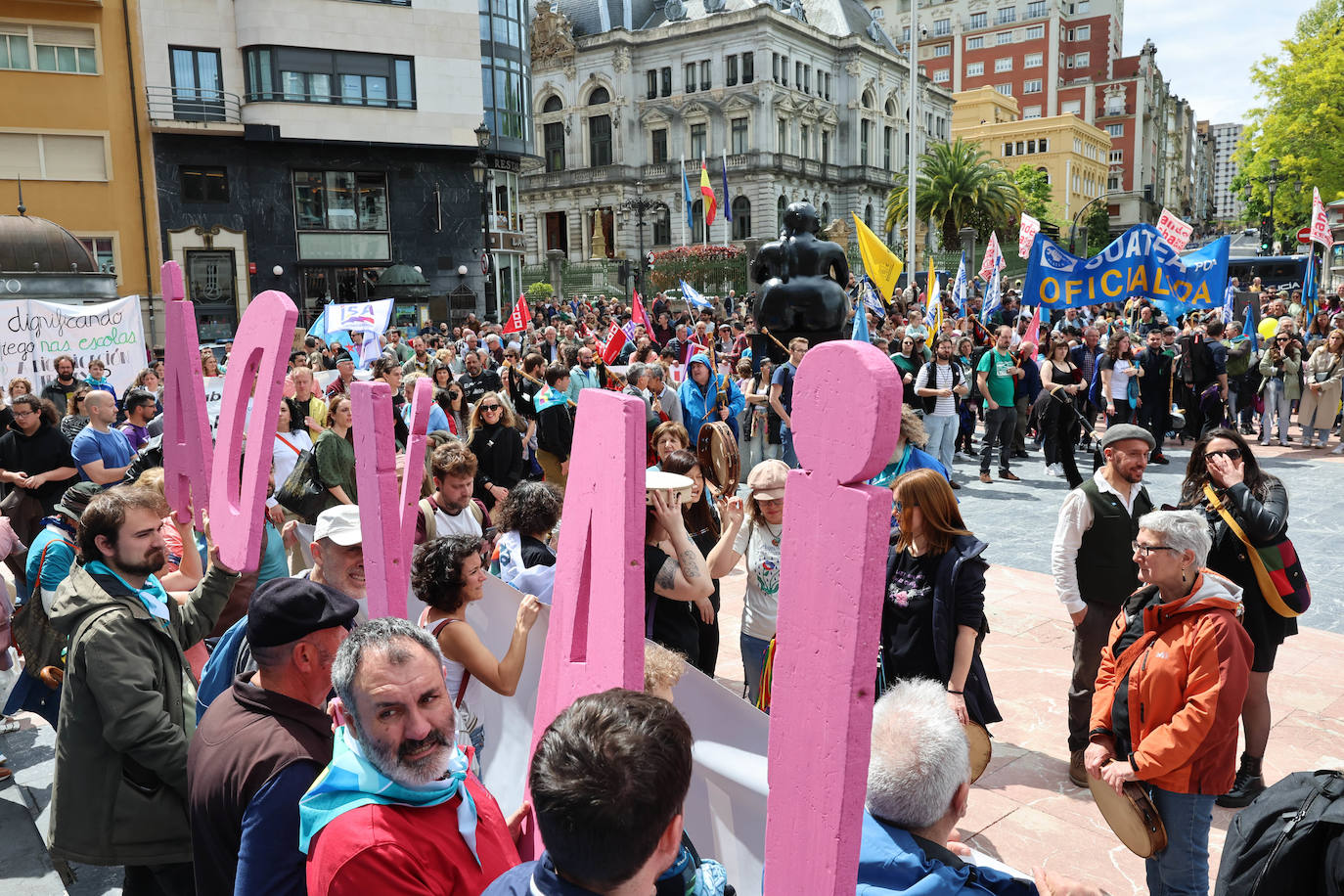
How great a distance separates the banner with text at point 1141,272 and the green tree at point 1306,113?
26578 millimetres

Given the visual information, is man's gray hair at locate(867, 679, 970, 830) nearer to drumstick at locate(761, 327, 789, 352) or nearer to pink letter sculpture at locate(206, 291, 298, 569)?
pink letter sculpture at locate(206, 291, 298, 569)

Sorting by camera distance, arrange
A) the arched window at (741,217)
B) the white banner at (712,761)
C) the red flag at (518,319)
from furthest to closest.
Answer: the arched window at (741,217) → the red flag at (518,319) → the white banner at (712,761)

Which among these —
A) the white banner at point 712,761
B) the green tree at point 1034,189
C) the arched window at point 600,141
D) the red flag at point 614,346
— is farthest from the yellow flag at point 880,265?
the green tree at point 1034,189

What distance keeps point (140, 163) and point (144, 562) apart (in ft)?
101

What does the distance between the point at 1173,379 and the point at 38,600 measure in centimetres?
1365

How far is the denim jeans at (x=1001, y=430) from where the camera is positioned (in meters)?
11.9

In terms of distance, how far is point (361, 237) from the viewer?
32781mm

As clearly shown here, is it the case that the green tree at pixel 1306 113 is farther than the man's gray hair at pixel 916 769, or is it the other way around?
the green tree at pixel 1306 113

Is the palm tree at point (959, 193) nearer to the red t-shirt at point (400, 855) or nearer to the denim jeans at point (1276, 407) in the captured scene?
the denim jeans at point (1276, 407)

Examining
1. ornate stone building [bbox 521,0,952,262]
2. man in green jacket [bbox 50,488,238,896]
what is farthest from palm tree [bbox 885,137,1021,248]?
man in green jacket [bbox 50,488,238,896]

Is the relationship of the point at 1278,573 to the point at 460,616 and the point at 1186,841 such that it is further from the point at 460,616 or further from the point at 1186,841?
the point at 460,616

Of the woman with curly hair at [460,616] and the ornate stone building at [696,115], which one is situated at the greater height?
the ornate stone building at [696,115]

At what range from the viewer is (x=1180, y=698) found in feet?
10.8

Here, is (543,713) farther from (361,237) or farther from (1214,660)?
(361,237)
